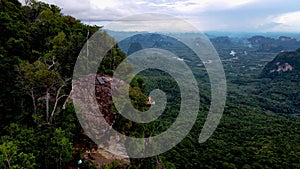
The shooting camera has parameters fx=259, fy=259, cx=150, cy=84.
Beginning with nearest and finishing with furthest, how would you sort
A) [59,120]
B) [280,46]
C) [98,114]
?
[59,120], [98,114], [280,46]

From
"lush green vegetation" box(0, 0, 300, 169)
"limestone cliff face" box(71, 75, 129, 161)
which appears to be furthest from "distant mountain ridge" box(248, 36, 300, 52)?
"limestone cliff face" box(71, 75, 129, 161)

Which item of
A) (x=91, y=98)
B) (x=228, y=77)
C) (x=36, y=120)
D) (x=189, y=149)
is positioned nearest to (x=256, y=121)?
A: (x=189, y=149)

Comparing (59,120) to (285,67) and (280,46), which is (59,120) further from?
(280,46)

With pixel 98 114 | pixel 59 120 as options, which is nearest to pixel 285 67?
pixel 98 114

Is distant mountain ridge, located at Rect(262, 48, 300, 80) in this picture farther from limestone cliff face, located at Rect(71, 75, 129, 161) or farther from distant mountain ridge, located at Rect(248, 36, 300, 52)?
distant mountain ridge, located at Rect(248, 36, 300, 52)

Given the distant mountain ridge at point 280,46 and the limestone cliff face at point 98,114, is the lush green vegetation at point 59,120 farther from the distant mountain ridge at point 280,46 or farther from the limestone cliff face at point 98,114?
the distant mountain ridge at point 280,46

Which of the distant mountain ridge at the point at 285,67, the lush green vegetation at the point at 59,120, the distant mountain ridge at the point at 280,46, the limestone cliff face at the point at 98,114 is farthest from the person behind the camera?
the distant mountain ridge at the point at 280,46

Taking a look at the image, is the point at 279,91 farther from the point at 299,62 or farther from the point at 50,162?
the point at 50,162

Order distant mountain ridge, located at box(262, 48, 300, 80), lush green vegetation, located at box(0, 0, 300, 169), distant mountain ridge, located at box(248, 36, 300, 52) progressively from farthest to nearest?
distant mountain ridge, located at box(248, 36, 300, 52) < distant mountain ridge, located at box(262, 48, 300, 80) < lush green vegetation, located at box(0, 0, 300, 169)

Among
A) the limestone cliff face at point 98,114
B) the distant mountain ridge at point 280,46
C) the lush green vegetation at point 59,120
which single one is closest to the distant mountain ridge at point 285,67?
the lush green vegetation at point 59,120

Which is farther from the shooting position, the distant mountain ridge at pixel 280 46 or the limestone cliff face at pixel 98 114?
the distant mountain ridge at pixel 280 46

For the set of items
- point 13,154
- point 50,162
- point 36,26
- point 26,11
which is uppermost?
point 26,11
